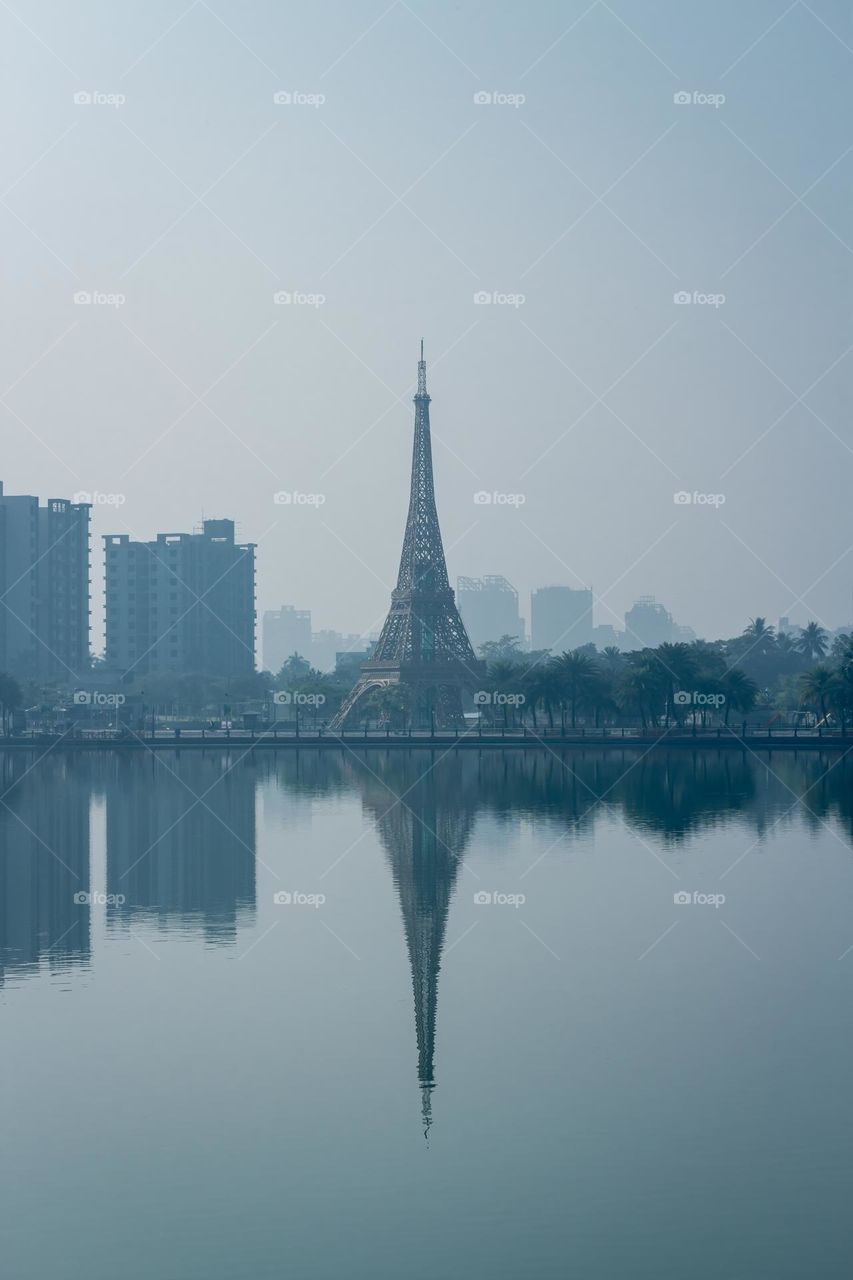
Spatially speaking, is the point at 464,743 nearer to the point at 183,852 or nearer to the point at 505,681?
the point at 505,681

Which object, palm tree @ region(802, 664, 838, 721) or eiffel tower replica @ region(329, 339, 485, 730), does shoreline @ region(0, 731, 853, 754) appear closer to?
palm tree @ region(802, 664, 838, 721)

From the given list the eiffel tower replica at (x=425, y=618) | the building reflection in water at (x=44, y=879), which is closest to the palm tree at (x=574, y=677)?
the eiffel tower replica at (x=425, y=618)

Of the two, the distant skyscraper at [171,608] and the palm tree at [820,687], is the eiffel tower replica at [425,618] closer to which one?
the palm tree at [820,687]

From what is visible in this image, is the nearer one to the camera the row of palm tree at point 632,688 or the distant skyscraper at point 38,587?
the row of palm tree at point 632,688

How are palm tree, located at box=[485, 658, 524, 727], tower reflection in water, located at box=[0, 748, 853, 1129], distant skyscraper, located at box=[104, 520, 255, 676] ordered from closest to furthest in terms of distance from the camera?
tower reflection in water, located at box=[0, 748, 853, 1129] < palm tree, located at box=[485, 658, 524, 727] < distant skyscraper, located at box=[104, 520, 255, 676]

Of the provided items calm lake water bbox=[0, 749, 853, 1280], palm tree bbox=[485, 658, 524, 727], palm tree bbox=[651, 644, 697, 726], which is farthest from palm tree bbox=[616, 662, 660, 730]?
calm lake water bbox=[0, 749, 853, 1280]

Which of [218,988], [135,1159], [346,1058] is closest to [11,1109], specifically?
[135,1159]

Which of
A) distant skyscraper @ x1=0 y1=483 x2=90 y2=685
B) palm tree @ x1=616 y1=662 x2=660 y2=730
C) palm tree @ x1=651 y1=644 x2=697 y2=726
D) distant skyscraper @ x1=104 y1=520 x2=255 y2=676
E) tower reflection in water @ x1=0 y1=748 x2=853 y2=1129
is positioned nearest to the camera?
tower reflection in water @ x1=0 y1=748 x2=853 y2=1129
